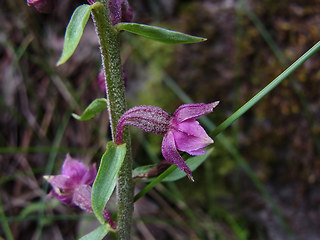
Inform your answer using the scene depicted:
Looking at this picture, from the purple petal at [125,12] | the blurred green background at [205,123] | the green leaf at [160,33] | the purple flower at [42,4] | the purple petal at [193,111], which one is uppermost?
the purple flower at [42,4]

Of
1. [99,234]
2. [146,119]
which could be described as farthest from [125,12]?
[99,234]

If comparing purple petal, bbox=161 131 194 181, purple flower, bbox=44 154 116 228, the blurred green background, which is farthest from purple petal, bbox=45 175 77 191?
the blurred green background

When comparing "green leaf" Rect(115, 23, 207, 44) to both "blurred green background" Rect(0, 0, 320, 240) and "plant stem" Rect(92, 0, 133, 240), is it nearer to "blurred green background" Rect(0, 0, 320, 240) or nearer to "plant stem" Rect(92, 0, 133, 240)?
"plant stem" Rect(92, 0, 133, 240)

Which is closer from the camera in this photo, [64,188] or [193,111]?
[193,111]

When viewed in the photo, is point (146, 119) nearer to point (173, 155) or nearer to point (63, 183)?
point (173, 155)

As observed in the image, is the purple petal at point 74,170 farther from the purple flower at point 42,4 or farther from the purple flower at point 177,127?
the purple flower at point 42,4

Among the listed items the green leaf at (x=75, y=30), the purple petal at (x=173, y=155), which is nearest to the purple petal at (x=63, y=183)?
the purple petal at (x=173, y=155)

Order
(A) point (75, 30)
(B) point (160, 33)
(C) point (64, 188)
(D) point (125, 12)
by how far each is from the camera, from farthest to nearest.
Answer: (C) point (64, 188) → (D) point (125, 12) → (B) point (160, 33) → (A) point (75, 30)
